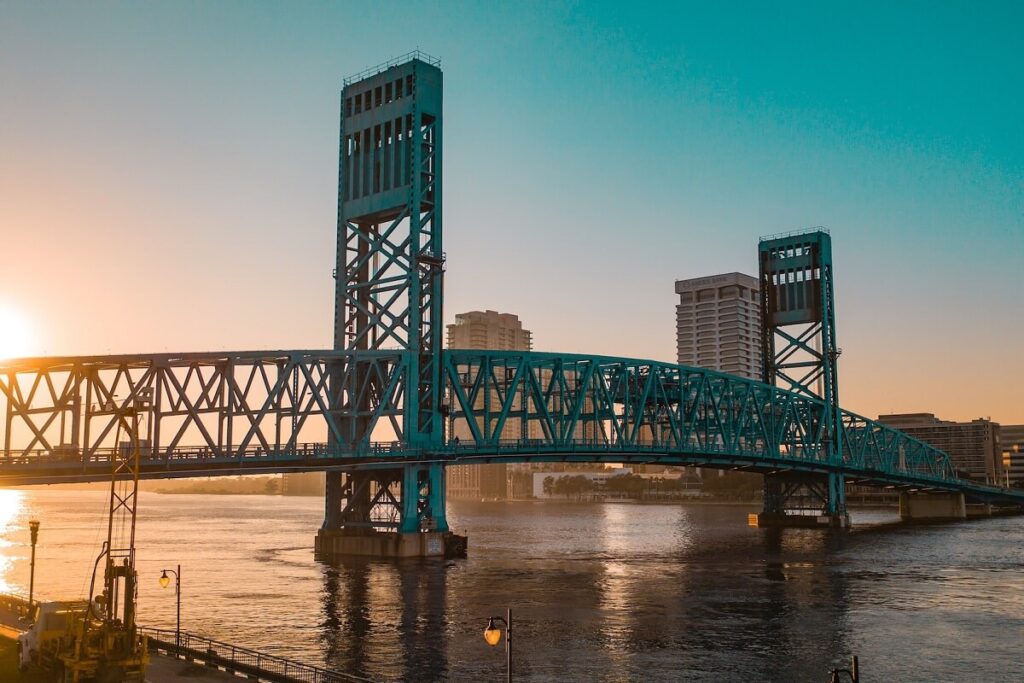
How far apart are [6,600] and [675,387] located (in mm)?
95976

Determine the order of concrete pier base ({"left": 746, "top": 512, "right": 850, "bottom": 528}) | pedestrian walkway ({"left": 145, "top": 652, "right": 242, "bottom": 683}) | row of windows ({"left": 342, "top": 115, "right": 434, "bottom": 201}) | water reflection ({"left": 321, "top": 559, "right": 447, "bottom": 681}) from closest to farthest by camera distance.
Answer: pedestrian walkway ({"left": 145, "top": 652, "right": 242, "bottom": 683}) → water reflection ({"left": 321, "top": 559, "right": 447, "bottom": 681}) → row of windows ({"left": 342, "top": 115, "right": 434, "bottom": 201}) → concrete pier base ({"left": 746, "top": 512, "right": 850, "bottom": 528})

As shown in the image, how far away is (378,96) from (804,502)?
99.5m

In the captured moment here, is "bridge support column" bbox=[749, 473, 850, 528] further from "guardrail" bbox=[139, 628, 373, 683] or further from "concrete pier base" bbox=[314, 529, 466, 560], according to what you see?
"guardrail" bbox=[139, 628, 373, 683]

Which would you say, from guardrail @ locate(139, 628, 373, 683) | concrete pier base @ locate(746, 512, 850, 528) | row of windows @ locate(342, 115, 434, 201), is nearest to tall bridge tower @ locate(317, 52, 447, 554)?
row of windows @ locate(342, 115, 434, 201)

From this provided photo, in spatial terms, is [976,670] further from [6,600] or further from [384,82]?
[384,82]

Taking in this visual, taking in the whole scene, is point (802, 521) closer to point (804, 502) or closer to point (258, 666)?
point (804, 502)

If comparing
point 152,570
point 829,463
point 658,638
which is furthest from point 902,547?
point 152,570

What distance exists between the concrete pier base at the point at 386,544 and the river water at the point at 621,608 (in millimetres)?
1676

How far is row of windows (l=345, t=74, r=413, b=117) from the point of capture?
9394cm

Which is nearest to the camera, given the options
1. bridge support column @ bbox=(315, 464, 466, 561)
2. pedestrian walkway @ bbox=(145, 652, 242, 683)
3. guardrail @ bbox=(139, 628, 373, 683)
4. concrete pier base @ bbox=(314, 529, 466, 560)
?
pedestrian walkway @ bbox=(145, 652, 242, 683)

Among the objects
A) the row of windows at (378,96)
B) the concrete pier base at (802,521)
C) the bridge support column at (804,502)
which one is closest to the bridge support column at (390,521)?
the row of windows at (378,96)

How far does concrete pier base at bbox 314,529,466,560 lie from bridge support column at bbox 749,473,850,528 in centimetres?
7680

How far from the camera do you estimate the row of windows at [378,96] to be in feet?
308

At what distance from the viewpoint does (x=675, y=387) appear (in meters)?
133
